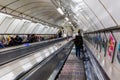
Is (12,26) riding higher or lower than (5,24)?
lower

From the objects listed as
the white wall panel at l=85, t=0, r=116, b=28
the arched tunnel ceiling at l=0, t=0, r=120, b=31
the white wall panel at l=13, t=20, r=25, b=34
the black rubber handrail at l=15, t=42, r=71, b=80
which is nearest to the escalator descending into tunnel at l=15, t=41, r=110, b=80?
the black rubber handrail at l=15, t=42, r=71, b=80

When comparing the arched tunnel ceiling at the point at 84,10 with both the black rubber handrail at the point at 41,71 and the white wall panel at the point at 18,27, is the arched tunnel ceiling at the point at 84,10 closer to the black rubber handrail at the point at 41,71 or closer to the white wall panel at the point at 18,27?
the white wall panel at the point at 18,27

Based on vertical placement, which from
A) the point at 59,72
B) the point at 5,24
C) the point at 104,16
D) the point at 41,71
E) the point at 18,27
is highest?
the point at 5,24

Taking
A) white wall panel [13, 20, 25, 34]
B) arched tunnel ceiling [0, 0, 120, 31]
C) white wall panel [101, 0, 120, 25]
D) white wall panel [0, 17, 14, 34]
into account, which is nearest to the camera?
white wall panel [101, 0, 120, 25]

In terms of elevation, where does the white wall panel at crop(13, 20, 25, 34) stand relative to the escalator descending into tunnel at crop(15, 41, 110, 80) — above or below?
above

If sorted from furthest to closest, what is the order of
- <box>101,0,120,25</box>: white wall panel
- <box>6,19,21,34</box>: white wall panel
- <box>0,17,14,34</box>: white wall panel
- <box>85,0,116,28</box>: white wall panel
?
<box>6,19,21,34</box>: white wall panel, <box>0,17,14,34</box>: white wall panel, <box>85,0,116,28</box>: white wall panel, <box>101,0,120,25</box>: white wall panel

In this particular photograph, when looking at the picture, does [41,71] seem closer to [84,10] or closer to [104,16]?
[104,16]

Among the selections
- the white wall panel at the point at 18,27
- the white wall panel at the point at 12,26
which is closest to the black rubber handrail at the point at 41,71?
the white wall panel at the point at 12,26

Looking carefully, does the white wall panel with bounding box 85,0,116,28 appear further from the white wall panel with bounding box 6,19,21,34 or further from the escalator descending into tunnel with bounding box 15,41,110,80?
the white wall panel with bounding box 6,19,21,34

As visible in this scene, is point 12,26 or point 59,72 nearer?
point 59,72

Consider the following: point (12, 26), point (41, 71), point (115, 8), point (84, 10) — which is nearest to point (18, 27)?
point (12, 26)

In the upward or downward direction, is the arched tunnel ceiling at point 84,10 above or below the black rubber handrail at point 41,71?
above

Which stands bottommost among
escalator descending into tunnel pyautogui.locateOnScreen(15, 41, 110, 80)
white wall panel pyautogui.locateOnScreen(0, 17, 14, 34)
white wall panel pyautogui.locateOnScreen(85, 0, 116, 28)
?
escalator descending into tunnel pyautogui.locateOnScreen(15, 41, 110, 80)

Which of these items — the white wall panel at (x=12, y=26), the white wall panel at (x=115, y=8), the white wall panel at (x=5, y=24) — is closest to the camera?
the white wall panel at (x=115, y=8)
